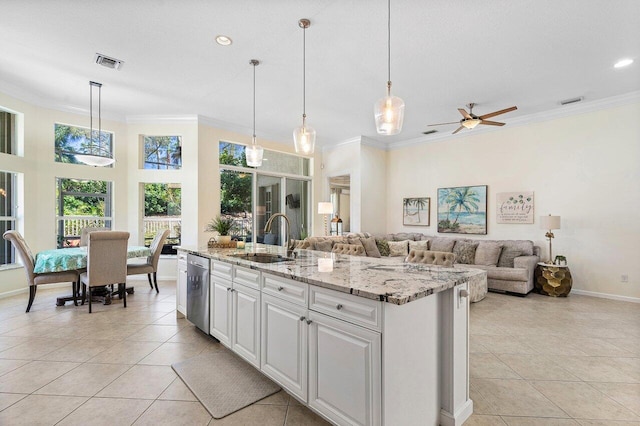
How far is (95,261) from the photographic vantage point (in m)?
3.85

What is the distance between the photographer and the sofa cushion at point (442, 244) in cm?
605

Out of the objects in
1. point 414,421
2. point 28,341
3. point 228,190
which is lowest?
point 28,341

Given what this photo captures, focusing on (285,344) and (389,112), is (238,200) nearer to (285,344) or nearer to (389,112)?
(389,112)

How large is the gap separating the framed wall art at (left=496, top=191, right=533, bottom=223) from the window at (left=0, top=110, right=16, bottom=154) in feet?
Result: 27.2

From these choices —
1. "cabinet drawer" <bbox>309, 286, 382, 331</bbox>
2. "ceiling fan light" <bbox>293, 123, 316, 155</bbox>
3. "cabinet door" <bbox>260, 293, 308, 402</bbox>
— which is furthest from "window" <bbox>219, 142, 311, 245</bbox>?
"cabinet drawer" <bbox>309, 286, 382, 331</bbox>

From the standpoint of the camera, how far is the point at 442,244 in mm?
6160

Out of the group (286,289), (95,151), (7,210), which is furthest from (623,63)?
(7,210)

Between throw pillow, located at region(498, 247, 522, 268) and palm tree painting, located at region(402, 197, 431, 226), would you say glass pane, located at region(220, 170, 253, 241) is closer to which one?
palm tree painting, located at region(402, 197, 431, 226)

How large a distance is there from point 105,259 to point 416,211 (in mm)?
5905

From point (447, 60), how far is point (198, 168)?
14.8ft

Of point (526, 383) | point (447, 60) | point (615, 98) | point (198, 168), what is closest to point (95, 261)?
point (198, 168)

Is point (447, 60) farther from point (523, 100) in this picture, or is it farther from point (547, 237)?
point (547, 237)

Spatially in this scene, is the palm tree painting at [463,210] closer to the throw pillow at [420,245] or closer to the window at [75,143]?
the throw pillow at [420,245]

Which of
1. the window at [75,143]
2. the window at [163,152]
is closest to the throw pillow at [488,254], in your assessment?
the window at [163,152]
